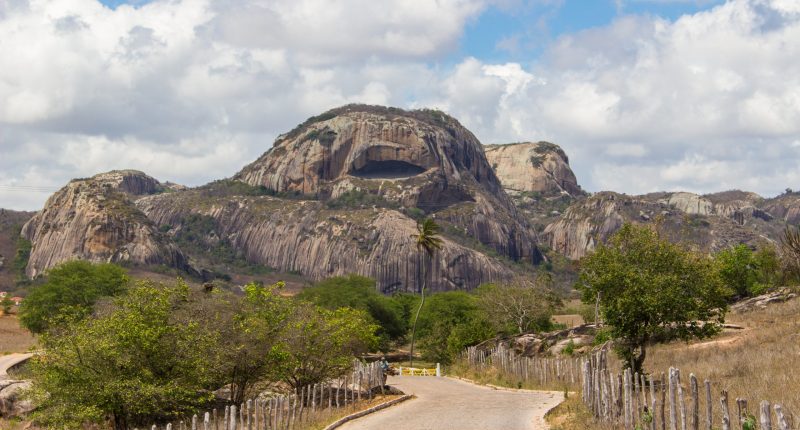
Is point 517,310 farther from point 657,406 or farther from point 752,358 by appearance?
point 657,406

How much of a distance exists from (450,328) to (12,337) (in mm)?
44140

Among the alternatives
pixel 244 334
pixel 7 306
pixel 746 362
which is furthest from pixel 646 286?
pixel 7 306

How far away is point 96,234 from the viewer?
17300cm

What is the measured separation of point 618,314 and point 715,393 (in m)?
6.61

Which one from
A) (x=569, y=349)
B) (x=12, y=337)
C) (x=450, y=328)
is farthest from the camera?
(x=12, y=337)

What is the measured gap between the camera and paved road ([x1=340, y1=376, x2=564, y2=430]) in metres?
24.9

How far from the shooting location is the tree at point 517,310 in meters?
70.1

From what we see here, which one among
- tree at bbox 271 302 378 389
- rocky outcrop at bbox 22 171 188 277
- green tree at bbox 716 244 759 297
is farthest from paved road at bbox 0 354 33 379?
rocky outcrop at bbox 22 171 188 277

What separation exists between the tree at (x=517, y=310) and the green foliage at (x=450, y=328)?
135 centimetres

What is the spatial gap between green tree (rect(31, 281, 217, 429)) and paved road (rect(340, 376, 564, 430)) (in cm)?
689

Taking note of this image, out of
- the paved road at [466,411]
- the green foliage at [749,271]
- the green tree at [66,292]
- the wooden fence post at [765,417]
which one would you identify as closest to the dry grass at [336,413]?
the paved road at [466,411]

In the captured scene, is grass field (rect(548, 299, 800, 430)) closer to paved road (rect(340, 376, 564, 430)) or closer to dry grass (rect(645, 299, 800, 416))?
dry grass (rect(645, 299, 800, 416))

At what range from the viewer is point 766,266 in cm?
7356

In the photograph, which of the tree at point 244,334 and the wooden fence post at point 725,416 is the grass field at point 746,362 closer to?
the wooden fence post at point 725,416
